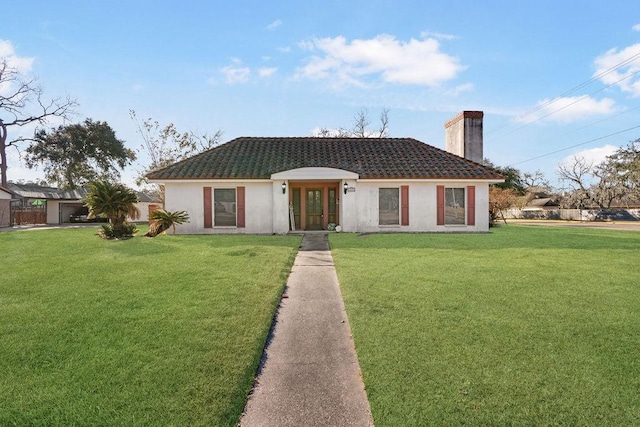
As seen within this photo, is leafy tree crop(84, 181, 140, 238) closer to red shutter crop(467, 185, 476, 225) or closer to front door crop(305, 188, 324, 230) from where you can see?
front door crop(305, 188, 324, 230)

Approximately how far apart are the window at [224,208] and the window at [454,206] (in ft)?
28.9

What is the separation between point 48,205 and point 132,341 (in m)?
33.6

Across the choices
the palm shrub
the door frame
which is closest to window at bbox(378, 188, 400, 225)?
the door frame

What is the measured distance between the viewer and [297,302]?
16.5ft

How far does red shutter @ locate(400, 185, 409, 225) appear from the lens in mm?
14414

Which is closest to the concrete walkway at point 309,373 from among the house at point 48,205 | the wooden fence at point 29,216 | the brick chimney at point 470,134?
the brick chimney at point 470,134

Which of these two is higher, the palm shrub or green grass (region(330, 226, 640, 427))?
the palm shrub

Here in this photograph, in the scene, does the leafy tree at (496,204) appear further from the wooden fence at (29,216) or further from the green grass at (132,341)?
the wooden fence at (29,216)

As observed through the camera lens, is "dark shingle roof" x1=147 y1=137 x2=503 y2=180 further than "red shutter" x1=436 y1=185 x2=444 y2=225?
No

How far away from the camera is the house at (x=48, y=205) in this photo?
28234mm

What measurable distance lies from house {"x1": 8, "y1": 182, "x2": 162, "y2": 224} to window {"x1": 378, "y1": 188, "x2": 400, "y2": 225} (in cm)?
2035

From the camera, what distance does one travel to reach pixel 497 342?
3.53m

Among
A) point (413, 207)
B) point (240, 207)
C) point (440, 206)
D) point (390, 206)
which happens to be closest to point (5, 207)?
point (240, 207)

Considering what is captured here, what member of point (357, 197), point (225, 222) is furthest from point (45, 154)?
point (357, 197)
